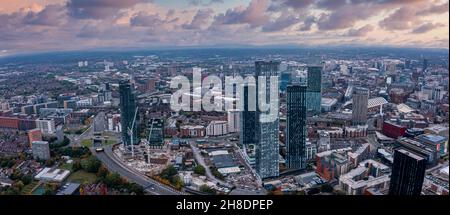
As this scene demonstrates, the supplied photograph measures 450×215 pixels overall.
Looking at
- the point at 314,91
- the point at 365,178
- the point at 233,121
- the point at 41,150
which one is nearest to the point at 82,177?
the point at 41,150

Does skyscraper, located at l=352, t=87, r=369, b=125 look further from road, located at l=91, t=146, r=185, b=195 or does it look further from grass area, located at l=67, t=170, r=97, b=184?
grass area, located at l=67, t=170, r=97, b=184

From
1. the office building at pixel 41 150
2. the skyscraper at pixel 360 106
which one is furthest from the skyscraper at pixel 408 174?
the office building at pixel 41 150

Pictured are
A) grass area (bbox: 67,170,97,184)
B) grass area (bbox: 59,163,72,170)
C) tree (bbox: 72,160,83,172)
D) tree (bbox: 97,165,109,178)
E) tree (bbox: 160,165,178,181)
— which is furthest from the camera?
grass area (bbox: 59,163,72,170)

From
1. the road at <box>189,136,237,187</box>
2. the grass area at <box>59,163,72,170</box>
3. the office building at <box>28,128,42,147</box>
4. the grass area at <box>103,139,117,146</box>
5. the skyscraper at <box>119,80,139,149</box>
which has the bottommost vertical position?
the road at <box>189,136,237,187</box>

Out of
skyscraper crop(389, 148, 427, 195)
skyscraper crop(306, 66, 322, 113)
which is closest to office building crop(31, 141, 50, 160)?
skyscraper crop(389, 148, 427, 195)

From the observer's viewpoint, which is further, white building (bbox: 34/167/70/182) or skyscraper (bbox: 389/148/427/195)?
white building (bbox: 34/167/70/182)
